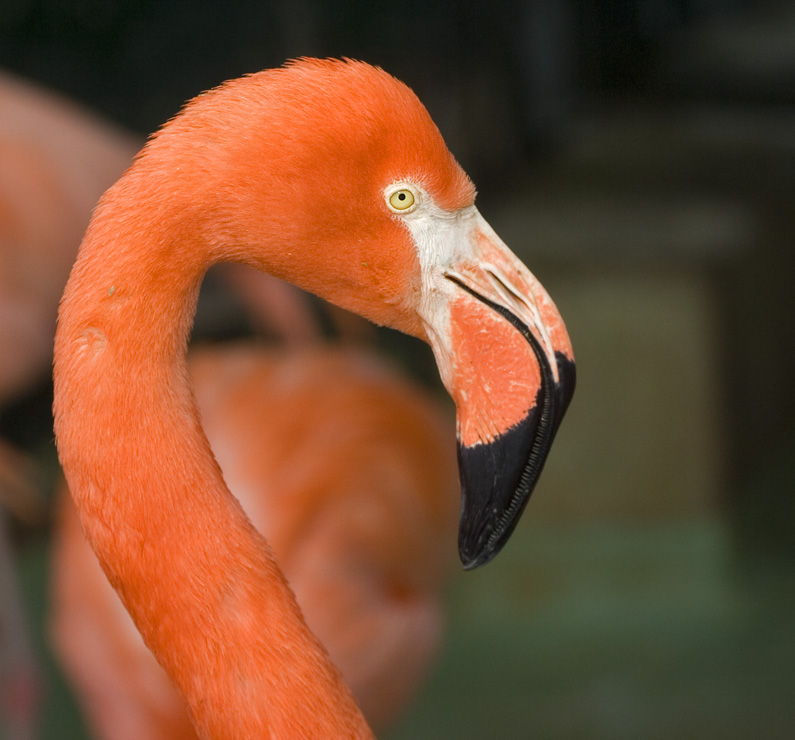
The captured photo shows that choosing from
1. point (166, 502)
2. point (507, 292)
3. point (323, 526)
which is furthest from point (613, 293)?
point (166, 502)

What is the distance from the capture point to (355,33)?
3234 mm

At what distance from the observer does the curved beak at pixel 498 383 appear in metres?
0.93

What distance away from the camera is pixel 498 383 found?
0.94m

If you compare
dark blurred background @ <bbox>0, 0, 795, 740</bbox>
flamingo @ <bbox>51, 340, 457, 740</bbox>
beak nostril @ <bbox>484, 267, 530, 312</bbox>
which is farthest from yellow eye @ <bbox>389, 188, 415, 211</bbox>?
dark blurred background @ <bbox>0, 0, 795, 740</bbox>

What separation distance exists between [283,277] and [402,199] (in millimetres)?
145

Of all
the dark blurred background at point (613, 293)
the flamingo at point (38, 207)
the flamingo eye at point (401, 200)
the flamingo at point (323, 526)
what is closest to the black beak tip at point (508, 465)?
the flamingo eye at point (401, 200)

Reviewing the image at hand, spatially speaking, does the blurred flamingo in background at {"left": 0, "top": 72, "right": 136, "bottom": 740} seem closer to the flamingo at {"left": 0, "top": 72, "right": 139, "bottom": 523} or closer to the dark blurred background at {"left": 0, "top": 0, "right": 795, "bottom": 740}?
the flamingo at {"left": 0, "top": 72, "right": 139, "bottom": 523}

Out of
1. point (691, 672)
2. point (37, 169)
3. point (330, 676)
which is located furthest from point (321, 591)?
point (691, 672)

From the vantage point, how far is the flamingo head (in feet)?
2.90

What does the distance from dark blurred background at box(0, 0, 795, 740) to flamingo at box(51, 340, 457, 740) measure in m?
0.85

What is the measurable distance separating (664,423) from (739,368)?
0.31 m

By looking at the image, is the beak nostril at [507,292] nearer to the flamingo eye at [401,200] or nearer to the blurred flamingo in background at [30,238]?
the flamingo eye at [401,200]

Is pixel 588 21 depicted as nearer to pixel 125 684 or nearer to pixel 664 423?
pixel 664 423

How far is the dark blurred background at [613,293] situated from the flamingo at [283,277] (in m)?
1.92
